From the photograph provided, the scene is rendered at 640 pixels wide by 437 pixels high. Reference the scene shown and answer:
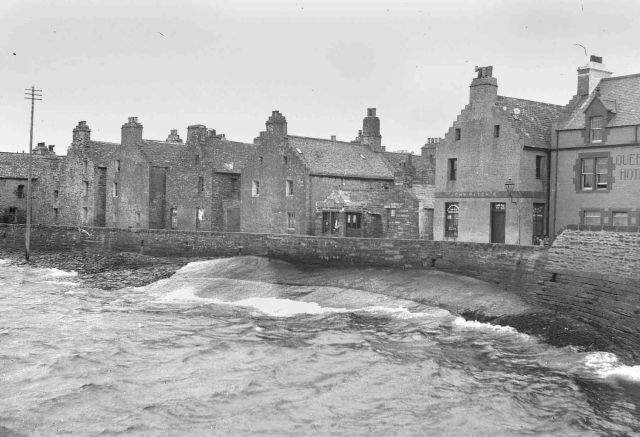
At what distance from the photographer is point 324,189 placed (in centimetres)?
5141

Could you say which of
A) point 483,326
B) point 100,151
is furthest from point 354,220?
point 100,151

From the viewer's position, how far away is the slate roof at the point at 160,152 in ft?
212

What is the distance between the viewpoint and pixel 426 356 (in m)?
23.2

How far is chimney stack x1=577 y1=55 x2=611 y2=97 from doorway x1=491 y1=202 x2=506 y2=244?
8029mm

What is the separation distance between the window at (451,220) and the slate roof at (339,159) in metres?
11.0

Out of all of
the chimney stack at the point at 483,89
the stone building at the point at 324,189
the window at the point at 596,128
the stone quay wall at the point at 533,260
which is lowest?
the stone quay wall at the point at 533,260

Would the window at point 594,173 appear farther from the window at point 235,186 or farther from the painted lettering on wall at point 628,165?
the window at point 235,186

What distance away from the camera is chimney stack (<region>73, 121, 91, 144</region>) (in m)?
71.6

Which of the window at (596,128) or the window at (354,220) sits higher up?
the window at (596,128)

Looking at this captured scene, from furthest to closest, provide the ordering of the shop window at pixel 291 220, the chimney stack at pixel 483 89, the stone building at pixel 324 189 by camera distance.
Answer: the shop window at pixel 291 220, the stone building at pixel 324 189, the chimney stack at pixel 483 89

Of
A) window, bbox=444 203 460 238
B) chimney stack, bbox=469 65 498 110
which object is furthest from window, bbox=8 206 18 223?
chimney stack, bbox=469 65 498 110

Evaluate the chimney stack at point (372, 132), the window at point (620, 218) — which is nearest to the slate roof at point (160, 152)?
the chimney stack at point (372, 132)

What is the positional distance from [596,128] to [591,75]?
4.76 meters

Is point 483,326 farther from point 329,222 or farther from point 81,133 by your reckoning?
point 81,133
